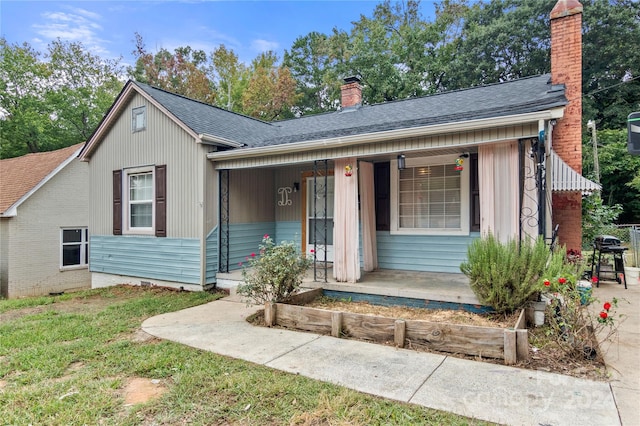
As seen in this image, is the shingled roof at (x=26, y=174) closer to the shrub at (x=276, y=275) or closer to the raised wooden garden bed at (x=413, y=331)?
the shrub at (x=276, y=275)

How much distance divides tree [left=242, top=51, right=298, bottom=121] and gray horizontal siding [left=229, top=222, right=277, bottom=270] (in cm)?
1507

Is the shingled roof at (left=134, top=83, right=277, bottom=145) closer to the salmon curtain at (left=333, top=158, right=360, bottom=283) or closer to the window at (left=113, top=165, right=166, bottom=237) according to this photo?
the window at (left=113, top=165, right=166, bottom=237)

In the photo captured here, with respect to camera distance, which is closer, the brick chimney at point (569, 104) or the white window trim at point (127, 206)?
the brick chimney at point (569, 104)

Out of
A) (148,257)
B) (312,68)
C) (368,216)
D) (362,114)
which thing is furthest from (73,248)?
(312,68)

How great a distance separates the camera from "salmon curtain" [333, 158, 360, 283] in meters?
5.98

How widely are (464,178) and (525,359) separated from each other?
366 cm

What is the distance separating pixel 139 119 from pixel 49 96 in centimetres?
1701

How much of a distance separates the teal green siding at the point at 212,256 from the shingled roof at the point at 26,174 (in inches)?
355

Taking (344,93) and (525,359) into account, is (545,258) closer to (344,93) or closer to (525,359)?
(525,359)

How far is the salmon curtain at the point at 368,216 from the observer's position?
22.0 ft

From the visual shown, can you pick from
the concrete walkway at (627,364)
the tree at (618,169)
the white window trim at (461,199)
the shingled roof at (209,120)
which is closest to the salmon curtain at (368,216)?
the white window trim at (461,199)

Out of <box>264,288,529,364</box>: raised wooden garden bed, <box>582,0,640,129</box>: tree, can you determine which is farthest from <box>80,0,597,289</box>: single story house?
<box>582,0,640,129</box>: tree

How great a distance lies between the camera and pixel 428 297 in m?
5.23

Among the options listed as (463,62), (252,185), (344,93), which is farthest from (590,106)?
(252,185)
